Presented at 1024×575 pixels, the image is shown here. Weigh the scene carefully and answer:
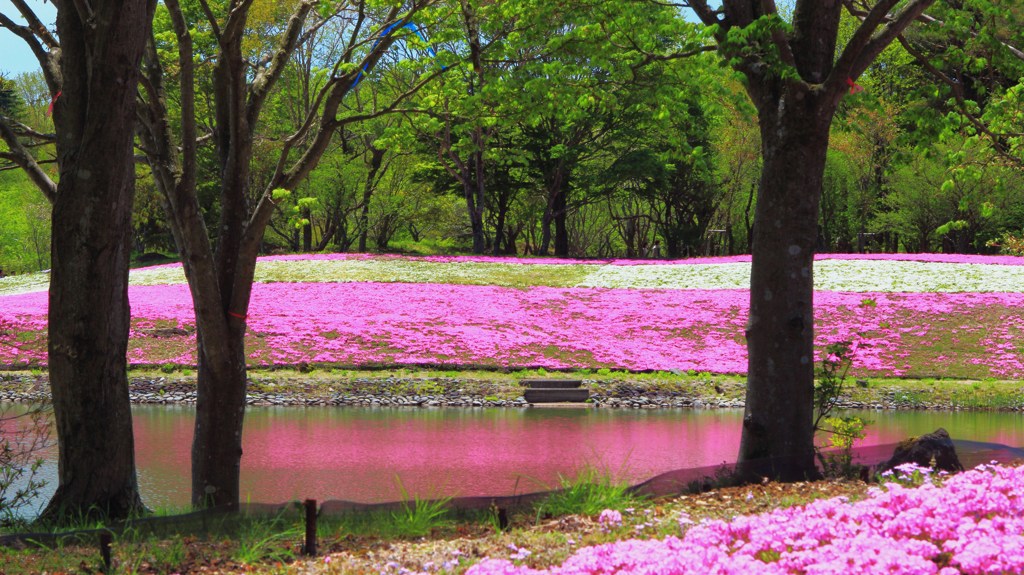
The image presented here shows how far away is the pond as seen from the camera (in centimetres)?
1180

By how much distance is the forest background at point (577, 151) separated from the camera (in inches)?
404

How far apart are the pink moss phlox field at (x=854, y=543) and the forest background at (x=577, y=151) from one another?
208 inches

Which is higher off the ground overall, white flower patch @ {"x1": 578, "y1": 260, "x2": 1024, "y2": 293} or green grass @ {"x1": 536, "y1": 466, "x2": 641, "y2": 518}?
white flower patch @ {"x1": 578, "y1": 260, "x2": 1024, "y2": 293}

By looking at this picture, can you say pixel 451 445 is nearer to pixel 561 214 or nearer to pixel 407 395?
pixel 407 395

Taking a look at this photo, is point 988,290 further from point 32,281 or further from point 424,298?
point 32,281

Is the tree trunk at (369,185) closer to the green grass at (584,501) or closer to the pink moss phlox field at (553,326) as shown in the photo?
the pink moss phlox field at (553,326)

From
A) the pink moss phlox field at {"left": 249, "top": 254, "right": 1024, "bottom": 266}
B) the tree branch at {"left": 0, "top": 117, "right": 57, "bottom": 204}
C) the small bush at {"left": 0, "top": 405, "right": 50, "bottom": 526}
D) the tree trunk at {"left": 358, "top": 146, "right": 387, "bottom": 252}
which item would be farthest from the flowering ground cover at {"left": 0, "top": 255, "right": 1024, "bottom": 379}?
the tree trunk at {"left": 358, "top": 146, "right": 387, "bottom": 252}

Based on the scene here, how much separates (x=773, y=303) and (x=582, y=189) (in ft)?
145

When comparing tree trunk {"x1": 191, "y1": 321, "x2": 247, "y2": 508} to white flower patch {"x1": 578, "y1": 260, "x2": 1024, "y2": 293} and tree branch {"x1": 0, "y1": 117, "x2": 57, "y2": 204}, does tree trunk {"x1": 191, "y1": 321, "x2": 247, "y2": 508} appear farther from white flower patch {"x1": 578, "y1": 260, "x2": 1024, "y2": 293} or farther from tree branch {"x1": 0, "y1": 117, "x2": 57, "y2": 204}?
white flower patch {"x1": 578, "y1": 260, "x2": 1024, "y2": 293}

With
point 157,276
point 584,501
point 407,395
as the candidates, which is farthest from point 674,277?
point 584,501

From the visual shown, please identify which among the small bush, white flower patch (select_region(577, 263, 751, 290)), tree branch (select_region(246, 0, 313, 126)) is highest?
tree branch (select_region(246, 0, 313, 126))

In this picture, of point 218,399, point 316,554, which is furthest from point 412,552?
point 218,399

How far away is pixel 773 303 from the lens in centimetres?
824

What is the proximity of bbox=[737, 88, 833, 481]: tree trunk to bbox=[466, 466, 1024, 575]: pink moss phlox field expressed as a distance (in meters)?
2.59
